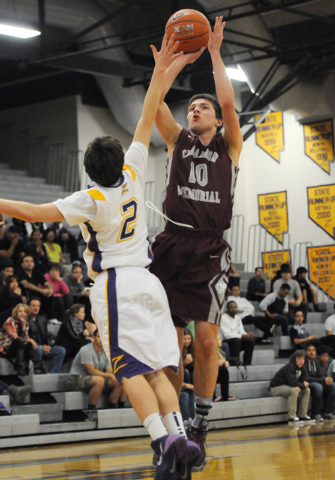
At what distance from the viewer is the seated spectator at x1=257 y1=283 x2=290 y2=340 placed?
1338cm

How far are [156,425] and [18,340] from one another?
6003mm

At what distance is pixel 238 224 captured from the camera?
746 inches

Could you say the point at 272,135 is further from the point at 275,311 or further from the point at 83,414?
the point at 83,414

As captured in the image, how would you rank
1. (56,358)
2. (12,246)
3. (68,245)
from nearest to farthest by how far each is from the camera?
(56,358)
(12,246)
(68,245)

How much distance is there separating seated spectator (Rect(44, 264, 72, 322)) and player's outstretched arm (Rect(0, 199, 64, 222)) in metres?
7.37

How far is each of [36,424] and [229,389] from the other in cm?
358

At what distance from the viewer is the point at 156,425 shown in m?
3.47

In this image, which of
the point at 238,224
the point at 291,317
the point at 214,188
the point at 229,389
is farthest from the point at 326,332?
the point at 214,188

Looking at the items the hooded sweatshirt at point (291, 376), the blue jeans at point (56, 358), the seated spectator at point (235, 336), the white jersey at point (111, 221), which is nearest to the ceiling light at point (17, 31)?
the seated spectator at point (235, 336)

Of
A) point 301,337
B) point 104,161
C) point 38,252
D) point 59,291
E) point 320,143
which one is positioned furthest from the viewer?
point 320,143

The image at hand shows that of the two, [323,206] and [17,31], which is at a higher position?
[17,31]

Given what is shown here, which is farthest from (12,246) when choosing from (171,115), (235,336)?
(171,115)

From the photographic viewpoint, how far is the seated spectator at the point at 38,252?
1168cm

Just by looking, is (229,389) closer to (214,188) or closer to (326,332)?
(326,332)
